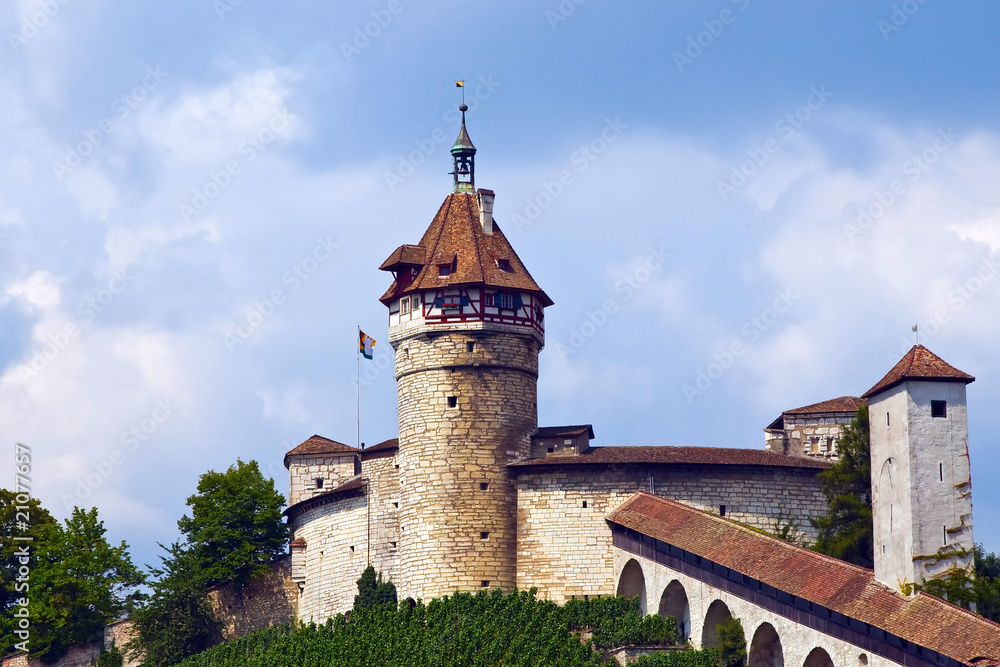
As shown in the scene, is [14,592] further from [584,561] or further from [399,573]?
[584,561]

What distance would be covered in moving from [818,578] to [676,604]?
29.2 feet

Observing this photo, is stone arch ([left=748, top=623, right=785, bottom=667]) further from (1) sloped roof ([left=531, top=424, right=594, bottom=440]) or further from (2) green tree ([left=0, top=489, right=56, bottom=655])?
(2) green tree ([left=0, top=489, right=56, bottom=655])

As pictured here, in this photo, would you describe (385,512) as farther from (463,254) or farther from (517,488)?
(463,254)

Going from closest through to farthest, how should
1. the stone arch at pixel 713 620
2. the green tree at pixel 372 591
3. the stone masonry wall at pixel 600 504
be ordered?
the stone arch at pixel 713 620 → the stone masonry wall at pixel 600 504 → the green tree at pixel 372 591

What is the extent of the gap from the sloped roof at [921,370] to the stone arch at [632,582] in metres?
12.7

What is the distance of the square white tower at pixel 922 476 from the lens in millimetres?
55375

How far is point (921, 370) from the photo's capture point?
2249 inches

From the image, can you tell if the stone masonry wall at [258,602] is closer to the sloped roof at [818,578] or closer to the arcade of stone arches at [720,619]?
the sloped roof at [818,578]

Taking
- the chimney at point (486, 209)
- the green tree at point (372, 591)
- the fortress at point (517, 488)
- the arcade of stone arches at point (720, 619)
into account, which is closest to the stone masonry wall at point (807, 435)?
the fortress at point (517, 488)

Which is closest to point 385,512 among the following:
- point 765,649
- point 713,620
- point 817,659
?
point 713,620

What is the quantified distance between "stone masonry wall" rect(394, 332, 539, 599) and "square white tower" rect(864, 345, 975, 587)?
16.0 metres

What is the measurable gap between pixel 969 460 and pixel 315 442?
34.0m

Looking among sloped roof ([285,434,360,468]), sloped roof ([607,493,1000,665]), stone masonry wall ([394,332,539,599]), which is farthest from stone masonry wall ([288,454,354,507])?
sloped roof ([607,493,1000,665])

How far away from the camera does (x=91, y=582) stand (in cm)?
8138
